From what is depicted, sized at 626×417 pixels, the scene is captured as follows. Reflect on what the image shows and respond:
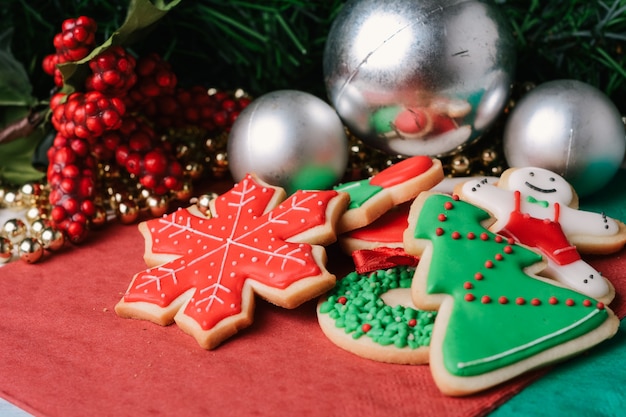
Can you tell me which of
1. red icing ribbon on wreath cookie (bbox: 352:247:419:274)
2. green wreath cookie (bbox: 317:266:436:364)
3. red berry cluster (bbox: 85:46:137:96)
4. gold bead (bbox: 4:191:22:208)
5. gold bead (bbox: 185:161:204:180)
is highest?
red berry cluster (bbox: 85:46:137:96)

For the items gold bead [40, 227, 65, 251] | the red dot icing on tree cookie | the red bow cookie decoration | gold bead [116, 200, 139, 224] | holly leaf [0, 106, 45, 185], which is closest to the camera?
the red bow cookie decoration

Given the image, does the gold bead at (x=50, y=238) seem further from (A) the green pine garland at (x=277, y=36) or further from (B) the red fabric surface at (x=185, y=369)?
(A) the green pine garland at (x=277, y=36)

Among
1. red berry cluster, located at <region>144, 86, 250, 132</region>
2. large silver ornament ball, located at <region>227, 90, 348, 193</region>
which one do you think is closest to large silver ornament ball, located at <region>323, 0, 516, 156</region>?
large silver ornament ball, located at <region>227, 90, 348, 193</region>

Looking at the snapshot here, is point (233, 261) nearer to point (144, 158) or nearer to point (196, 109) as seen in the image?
point (144, 158)

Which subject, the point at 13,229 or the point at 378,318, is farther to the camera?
the point at 13,229

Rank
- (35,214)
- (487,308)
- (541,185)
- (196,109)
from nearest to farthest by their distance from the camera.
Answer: (487,308) < (541,185) < (35,214) < (196,109)

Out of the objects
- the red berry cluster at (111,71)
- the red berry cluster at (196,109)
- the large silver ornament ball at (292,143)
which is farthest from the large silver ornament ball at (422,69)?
the red berry cluster at (111,71)

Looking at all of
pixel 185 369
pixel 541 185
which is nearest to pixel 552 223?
pixel 541 185

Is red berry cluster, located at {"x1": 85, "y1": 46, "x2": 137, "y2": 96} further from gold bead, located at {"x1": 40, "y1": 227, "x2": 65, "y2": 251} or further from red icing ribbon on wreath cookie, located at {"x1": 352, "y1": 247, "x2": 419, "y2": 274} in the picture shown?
red icing ribbon on wreath cookie, located at {"x1": 352, "y1": 247, "x2": 419, "y2": 274}
